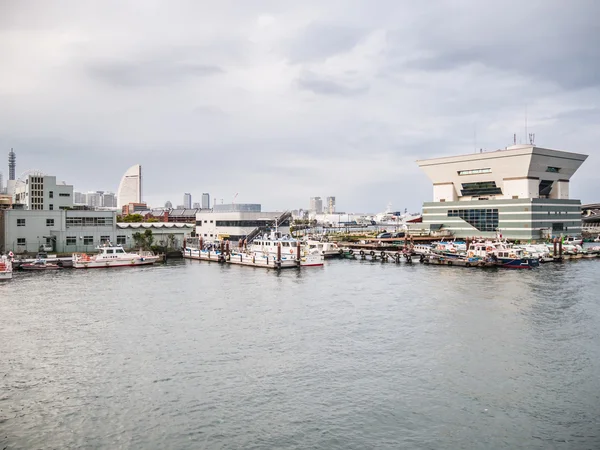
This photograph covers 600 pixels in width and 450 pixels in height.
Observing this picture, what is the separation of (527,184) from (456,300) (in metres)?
61.6

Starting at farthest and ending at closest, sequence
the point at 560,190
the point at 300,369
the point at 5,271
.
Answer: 1. the point at 560,190
2. the point at 5,271
3. the point at 300,369

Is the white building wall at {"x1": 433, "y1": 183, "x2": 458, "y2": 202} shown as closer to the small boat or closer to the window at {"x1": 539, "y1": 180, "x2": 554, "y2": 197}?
the window at {"x1": 539, "y1": 180, "x2": 554, "y2": 197}

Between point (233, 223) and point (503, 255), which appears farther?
point (233, 223)

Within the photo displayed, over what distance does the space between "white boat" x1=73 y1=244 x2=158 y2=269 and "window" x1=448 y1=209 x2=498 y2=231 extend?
59583mm

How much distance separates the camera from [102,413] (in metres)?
17.4

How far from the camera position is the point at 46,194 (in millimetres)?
84812

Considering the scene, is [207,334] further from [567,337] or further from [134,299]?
[567,337]

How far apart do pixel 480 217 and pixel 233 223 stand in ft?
149

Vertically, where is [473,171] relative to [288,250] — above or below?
above

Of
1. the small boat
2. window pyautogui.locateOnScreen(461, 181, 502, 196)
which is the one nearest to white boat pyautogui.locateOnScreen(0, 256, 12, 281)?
the small boat

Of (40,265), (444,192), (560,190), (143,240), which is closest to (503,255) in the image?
(444,192)

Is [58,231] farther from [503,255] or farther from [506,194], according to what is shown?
[506,194]

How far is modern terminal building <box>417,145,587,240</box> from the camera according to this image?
8900cm

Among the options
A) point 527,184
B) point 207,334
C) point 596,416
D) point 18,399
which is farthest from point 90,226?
point 527,184
